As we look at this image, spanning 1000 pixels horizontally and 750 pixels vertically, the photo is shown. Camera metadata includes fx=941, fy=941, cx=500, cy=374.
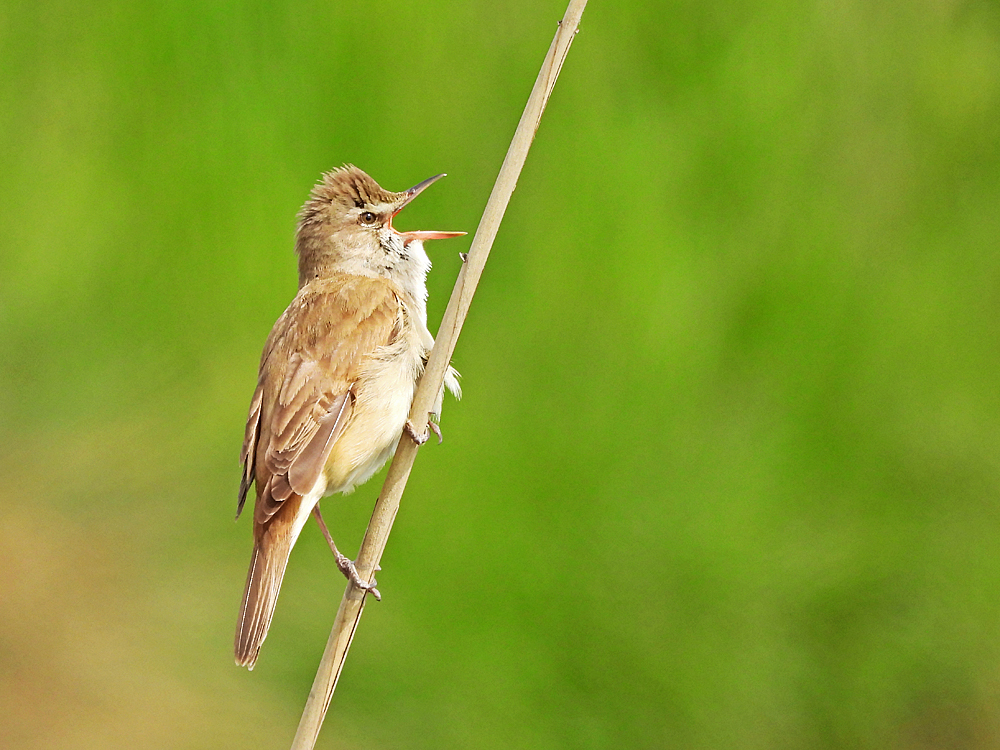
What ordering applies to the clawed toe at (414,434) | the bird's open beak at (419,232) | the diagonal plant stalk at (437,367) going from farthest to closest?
1. the bird's open beak at (419,232)
2. the clawed toe at (414,434)
3. the diagonal plant stalk at (437,367)

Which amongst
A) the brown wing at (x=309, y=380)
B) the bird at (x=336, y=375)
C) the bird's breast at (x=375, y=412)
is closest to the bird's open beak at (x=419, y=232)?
the bird at (x=336, y=375)

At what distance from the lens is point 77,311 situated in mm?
3355

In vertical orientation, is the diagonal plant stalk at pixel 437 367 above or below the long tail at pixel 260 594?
above

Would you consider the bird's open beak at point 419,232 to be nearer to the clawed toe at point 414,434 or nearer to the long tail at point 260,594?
the clawed toe at point 414,434

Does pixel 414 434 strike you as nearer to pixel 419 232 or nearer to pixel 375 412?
pixel 375 412

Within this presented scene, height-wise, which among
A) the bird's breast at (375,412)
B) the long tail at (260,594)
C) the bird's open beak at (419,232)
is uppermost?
the bird's open beak at (419,232)

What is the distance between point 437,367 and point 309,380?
422mm

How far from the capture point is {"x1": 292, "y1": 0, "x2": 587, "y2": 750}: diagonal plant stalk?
161 cm

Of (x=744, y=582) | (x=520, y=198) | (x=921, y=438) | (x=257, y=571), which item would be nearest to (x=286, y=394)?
(x=257, y=571)

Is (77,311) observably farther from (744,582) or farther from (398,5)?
(744,582)

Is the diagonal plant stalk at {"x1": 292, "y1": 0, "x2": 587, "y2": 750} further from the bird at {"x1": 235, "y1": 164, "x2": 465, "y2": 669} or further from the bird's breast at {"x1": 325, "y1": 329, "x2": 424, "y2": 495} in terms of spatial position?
the bird's breast at {"x1": 325, "y1": 329, "x2": 424, "y2": 495}

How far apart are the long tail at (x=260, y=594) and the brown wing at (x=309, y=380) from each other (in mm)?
63

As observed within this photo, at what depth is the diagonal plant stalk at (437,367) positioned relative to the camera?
161 cm

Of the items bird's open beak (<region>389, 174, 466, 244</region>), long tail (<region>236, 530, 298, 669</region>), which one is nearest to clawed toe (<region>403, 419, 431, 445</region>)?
long tail (<region>236, 530, 298, 669</region>)
